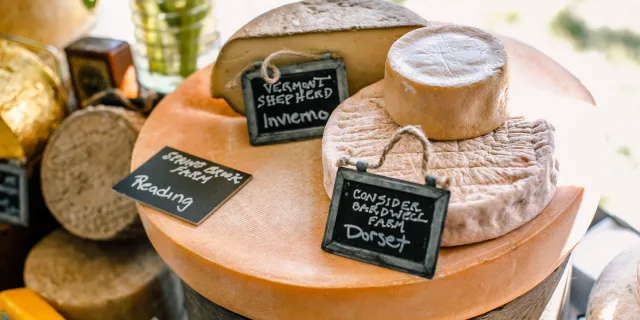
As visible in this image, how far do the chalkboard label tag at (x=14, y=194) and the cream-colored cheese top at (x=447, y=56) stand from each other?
3.44 ft

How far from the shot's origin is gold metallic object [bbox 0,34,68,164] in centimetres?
151

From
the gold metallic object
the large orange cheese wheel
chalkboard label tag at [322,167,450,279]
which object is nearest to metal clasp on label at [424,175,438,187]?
chalkboard label tag at [322,167,450,279]

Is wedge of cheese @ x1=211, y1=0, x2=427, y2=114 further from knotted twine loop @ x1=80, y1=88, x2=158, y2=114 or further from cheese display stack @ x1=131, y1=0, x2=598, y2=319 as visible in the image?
knotted twine loop @ x1=80, y1=88, x2=158, y2=114

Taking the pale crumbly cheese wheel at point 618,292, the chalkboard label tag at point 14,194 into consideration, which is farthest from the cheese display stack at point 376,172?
the chalkboard label tag at point 14,194

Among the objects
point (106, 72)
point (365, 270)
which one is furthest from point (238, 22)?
point (365, 270)

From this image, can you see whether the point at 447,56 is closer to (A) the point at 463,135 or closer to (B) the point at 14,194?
(A) the point at 463,135

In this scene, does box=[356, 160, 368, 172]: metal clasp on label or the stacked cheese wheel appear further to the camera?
the stacked cheese wheel

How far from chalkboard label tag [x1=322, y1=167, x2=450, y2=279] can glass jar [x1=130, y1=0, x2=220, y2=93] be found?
881 mm

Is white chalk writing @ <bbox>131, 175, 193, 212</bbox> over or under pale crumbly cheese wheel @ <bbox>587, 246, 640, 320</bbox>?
over

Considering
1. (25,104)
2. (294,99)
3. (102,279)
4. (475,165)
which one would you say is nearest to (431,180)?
(475,165)

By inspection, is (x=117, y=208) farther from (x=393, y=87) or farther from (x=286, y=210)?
(x=393, y=87)

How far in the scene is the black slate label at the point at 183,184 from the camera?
1053 mm

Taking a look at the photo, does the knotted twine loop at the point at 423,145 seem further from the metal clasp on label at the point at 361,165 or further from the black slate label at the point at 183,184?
the black slate label at the point at 183,184

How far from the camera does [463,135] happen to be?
3.35 ft
